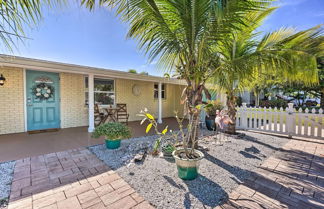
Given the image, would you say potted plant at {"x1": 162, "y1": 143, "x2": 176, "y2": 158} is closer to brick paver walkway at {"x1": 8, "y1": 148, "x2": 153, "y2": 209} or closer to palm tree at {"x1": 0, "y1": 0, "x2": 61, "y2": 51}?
brick paver walkway at {"x1": 8, "y1": 148, "x2": 153, "y2": 209}

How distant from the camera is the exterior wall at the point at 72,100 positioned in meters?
5.89

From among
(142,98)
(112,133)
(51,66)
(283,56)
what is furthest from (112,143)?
(142,98)

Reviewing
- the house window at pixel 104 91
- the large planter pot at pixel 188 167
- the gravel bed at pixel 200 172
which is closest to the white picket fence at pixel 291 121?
the gravel bed at pixel 200 172

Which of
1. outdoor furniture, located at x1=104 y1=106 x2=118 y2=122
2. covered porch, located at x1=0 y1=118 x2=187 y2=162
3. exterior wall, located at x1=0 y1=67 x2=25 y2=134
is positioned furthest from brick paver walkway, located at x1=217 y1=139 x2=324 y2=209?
exterior wall, located at x1=0 y1=67 x2=25 y2=134

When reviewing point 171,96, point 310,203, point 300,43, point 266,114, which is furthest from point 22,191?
point 171,96

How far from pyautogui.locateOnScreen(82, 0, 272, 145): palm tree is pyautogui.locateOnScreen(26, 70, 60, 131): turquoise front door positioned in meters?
4.45

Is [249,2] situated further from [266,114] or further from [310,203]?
[266,114]

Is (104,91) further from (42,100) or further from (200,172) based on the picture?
(200,172)

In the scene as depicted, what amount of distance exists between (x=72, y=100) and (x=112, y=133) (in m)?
3.58

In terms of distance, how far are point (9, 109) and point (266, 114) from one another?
29.0ft

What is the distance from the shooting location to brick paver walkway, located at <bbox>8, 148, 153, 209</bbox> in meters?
1.90

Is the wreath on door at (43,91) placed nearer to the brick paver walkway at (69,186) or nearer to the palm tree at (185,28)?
the brick paver walkway at (69,186)

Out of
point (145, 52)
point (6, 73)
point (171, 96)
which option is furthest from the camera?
point (171, 96)

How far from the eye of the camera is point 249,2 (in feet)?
7.25
